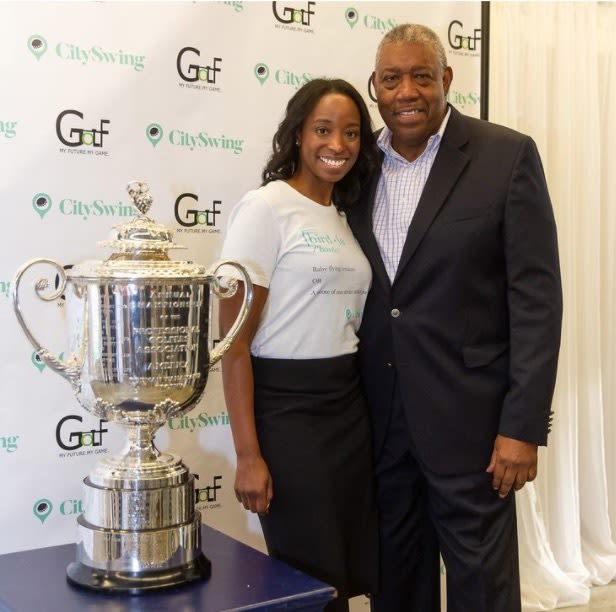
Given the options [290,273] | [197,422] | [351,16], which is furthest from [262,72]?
[197,422]

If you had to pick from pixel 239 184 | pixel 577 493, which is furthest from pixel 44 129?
Result: pixel 577 493

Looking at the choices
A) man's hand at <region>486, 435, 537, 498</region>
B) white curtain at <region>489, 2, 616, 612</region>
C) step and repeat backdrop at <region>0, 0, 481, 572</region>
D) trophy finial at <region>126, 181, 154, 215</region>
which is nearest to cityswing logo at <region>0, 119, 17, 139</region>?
step and repeat backdrop at <region>0, 0, 481, 572</region>

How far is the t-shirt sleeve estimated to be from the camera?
5.80 feet

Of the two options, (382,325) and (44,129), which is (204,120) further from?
(382,325)

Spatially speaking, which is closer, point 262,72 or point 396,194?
point 396,194

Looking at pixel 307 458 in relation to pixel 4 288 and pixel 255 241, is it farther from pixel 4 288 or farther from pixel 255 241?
pixel 4 288

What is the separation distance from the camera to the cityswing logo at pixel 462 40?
2.65 meters

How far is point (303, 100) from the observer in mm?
1867

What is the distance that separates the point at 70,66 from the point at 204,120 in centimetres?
35

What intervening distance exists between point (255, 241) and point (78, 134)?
62cm

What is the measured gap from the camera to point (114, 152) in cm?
218

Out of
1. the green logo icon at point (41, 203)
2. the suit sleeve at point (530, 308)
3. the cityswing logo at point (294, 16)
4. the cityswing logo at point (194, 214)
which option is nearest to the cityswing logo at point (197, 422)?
the cityswing logo at point (194, 214)

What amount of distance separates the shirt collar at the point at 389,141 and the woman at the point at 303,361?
0.14m

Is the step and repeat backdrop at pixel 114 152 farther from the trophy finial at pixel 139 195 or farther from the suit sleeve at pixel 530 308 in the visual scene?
the suit sleeve at pixel 530 308
